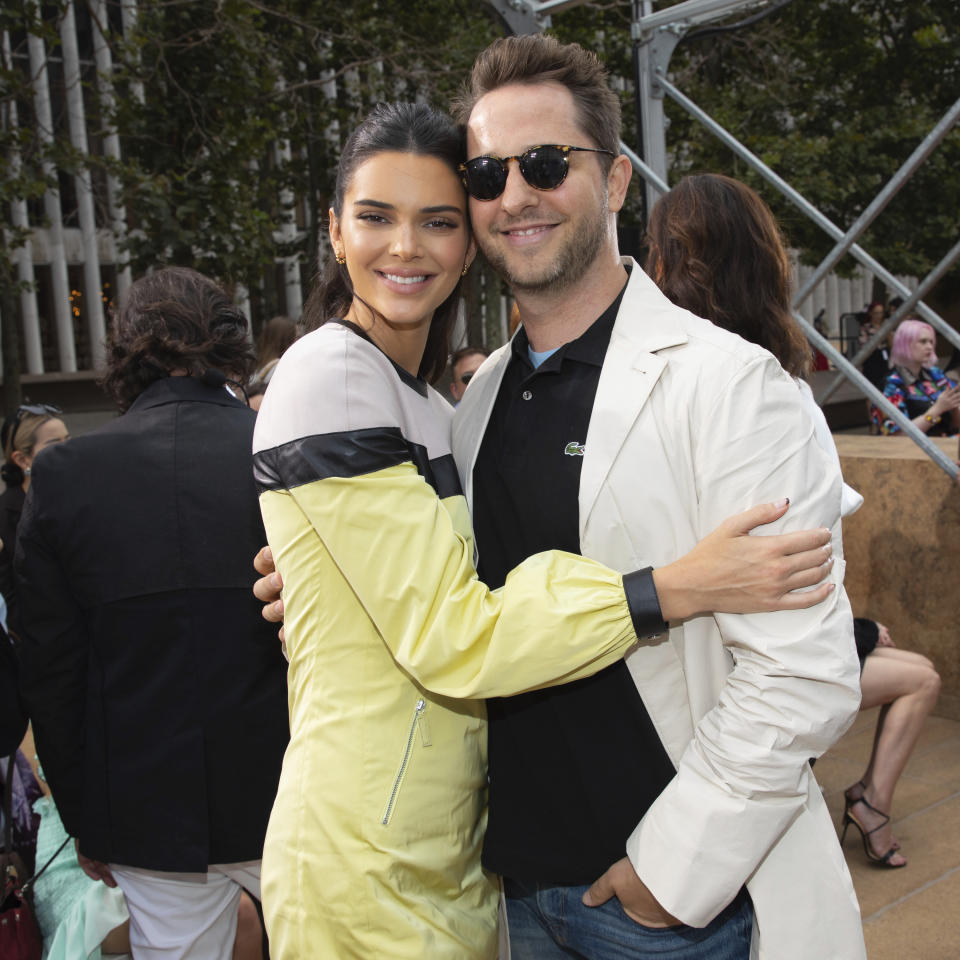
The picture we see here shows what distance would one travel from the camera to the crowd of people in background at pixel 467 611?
1.68 metres

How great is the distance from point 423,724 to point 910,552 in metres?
4.07

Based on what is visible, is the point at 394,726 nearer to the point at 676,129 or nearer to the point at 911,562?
the point at 911,562

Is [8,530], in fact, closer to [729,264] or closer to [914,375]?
[729,264]

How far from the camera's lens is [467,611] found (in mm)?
1682

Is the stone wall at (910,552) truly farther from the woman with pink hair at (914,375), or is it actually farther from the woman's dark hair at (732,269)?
the woman's dark hair at (732,269)

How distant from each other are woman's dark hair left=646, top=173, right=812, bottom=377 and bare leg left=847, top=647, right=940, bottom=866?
1460 millimetres

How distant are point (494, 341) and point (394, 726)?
16385mm

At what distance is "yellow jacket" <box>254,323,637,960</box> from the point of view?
168cm

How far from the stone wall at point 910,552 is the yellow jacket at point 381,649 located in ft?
12.5

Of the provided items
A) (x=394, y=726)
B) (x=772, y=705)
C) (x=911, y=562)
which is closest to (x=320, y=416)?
(x=394, y=726)

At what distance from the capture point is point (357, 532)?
5.64ft

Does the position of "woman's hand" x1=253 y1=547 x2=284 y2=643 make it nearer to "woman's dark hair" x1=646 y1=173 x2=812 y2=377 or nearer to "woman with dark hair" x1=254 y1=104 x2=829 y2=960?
"woman with dark hair" x1=254 y1=104 x2=829 y2=960

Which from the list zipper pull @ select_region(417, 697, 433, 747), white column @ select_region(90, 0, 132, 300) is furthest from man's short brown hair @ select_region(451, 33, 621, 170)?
white column @ select_region(90, 0, 132, 300)

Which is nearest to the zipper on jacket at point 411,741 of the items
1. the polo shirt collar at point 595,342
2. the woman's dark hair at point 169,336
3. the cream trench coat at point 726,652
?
the cream trench coat at point 726,652
